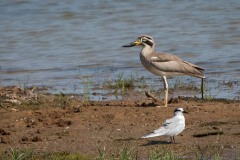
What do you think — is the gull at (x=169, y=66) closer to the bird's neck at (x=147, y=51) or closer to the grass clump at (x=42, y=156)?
the bird's neck at (x=147, y=51)

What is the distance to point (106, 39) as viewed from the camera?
20.1m

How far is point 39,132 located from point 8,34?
11.7 m

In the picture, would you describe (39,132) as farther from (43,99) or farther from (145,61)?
(145,61)

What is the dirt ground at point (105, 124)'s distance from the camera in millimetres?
9438

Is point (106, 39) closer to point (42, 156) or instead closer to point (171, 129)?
point (171, 129)

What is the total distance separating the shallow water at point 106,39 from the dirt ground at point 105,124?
1.71 meters

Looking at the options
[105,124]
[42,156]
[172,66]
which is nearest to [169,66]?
[172,66]

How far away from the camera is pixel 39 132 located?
10.5 meters

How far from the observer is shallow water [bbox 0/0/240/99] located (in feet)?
52.0

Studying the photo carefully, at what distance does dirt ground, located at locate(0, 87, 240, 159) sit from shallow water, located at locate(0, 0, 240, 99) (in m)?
1.71

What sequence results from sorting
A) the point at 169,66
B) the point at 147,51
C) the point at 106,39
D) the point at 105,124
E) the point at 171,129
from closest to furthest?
the point at 171,129
the point at 105,124
the point at 169,66
the point at 147,51
the point at 106,39

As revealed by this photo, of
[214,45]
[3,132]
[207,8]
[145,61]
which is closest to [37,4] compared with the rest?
[207,8]

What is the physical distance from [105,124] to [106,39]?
30.6 ft

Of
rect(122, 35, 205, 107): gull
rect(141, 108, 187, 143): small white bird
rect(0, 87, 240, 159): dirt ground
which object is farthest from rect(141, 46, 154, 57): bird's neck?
rect(141, 108, 187, 143): small white bird
